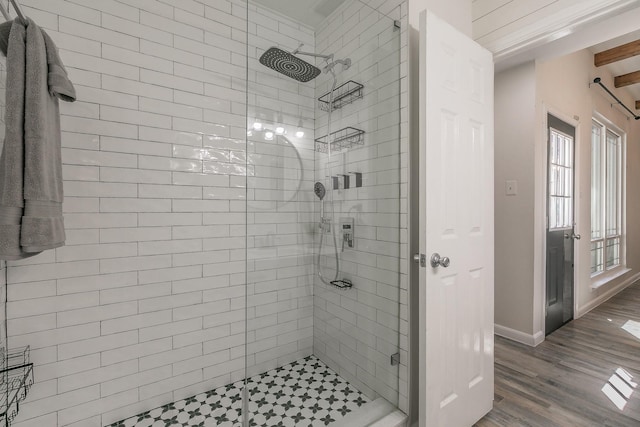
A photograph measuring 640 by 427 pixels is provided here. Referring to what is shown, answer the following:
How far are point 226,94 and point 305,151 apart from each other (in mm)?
980

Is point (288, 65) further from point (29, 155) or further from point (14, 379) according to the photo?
point (14, 379)

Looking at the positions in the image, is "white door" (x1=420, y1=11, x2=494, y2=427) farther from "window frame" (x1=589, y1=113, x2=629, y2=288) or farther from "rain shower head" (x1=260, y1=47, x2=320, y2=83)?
"window frame" (x1=589, y1=113, x2=629, y2=288)

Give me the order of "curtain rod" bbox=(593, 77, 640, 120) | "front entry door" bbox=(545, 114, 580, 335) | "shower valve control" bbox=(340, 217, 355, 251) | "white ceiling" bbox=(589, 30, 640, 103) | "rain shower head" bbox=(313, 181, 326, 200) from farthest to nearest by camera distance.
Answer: "curtain rod" bbox=(593, 77, 640, 120), "white ceiling" bbox=(589, 30, 640, 103), "front entry door" bbox=(545, 114, 580, 335), "shower valve control" bbox=(340, 217, 355, 251), "rain shower head" bbox=(313, 181, 326, 200)

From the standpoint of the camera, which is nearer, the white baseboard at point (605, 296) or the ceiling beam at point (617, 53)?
the ceiling beam at point (617, 53)

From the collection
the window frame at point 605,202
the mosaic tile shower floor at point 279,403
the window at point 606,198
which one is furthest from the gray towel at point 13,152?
the window at point 606,198

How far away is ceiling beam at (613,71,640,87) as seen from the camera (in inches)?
155

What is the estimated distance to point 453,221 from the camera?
1.55 m

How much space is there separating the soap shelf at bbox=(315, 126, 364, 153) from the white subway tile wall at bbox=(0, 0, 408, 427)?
0.25 ft

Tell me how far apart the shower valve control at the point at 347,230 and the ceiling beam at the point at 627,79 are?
504cm

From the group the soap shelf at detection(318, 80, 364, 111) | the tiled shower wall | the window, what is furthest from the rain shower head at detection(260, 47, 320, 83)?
the window

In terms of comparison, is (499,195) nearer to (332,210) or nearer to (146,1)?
(332,210)

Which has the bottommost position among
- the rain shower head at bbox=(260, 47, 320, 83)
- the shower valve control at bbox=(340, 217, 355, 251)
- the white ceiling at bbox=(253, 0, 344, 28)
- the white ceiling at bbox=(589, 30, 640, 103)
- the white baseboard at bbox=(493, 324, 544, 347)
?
the white baseboard at bbox=(493, 324, 544, 347)

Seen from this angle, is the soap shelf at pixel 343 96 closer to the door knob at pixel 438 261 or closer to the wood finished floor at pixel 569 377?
the door knob at pixel 438 261

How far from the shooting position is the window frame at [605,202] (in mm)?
3789
